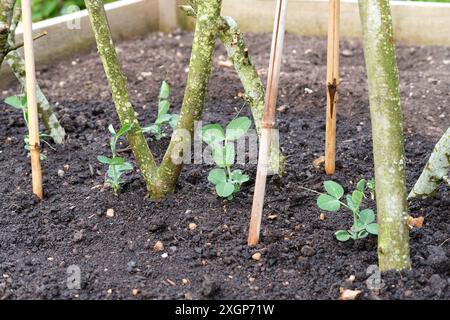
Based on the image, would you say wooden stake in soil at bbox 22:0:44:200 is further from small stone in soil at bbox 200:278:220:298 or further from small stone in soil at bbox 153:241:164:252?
small stone in soil at bbox 200:278:220:298

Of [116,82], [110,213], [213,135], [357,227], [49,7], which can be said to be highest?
[116,82]

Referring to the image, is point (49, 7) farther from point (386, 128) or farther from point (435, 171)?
point (386, 128)

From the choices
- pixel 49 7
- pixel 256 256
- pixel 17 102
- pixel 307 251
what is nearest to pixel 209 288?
pixel 256 256

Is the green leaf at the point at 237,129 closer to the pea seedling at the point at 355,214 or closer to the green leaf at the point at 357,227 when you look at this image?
the pea seedling at the point at 355,214

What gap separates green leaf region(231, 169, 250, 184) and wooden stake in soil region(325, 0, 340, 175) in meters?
0.32

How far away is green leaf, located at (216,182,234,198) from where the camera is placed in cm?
208

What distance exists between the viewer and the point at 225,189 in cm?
209

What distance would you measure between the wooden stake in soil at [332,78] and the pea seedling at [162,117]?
494 mm

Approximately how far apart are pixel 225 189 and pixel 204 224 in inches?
4.6

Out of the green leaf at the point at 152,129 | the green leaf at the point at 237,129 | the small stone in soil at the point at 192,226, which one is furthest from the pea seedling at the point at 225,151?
the green leaf at the point at 152,129

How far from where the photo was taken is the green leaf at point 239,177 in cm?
213
